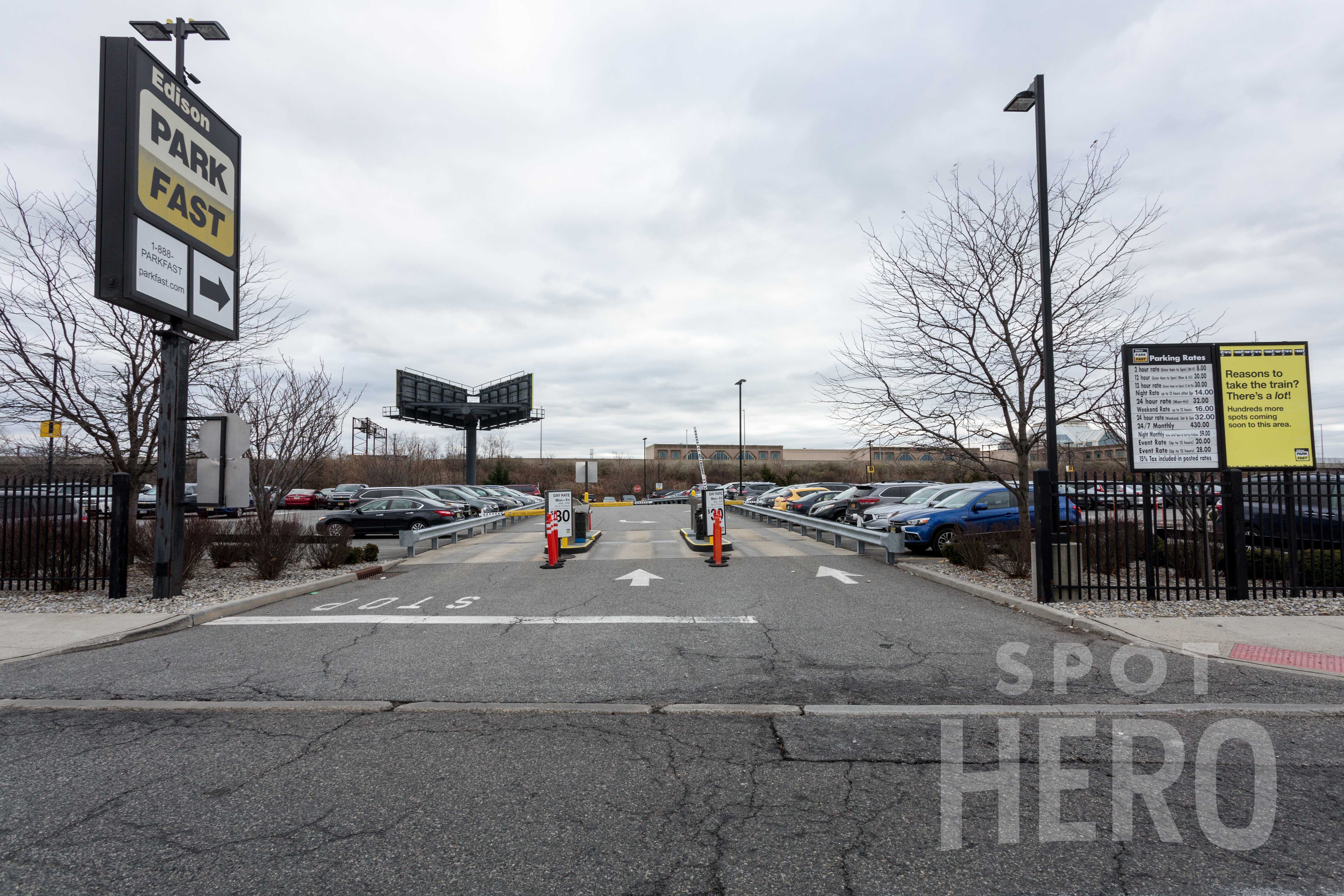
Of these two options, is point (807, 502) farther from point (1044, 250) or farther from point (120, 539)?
point (120, 539)

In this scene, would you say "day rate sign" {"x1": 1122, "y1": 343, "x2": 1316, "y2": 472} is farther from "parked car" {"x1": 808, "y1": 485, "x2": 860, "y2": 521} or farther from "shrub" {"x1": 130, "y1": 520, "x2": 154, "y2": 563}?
"parked car" {"x1": 808, "y1": 485, "x2": 860, "y2": 521}

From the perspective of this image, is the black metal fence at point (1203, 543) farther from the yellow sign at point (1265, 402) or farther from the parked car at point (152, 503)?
the parked car at point (152, 503)

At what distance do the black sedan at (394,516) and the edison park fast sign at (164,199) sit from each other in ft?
43.0

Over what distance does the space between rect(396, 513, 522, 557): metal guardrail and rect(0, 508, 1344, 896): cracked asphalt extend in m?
9.17

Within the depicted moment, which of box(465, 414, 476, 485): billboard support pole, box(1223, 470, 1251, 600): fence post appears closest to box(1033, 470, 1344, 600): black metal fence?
box(1223, 470, 1251, 600): fence post

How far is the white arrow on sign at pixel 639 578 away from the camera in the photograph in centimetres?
1199

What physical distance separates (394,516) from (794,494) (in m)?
17.1

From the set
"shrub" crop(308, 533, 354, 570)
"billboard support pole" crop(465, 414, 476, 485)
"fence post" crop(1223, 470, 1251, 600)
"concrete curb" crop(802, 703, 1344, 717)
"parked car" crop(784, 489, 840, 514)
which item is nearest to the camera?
"concrete curb" crop(802, 703, 1344, 717)

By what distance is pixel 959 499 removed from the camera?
55.3ft

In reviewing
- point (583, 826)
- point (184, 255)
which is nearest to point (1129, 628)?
point (583, 826)

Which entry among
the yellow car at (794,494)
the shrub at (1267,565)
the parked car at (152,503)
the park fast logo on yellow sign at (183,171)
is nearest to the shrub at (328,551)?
the park fast logo on yellow sign at (183,171)

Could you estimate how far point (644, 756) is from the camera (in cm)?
444

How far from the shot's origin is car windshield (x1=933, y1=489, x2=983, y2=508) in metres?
16.3

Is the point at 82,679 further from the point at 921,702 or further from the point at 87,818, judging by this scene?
the point at 921,702
